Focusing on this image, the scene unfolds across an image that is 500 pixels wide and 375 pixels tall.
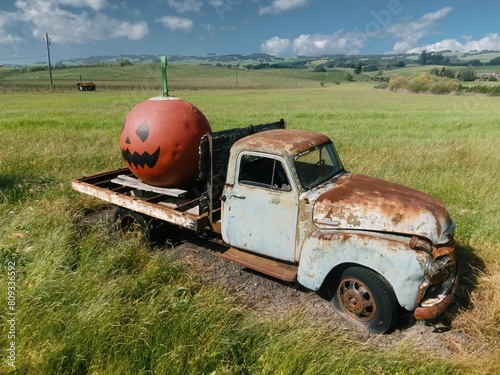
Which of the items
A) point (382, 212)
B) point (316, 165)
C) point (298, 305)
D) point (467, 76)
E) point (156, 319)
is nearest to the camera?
point (156, 319)

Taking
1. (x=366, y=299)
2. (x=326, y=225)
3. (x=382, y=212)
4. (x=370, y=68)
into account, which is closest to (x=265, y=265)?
(x=326, y=225)

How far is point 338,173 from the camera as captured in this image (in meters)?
4.68

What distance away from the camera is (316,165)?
14.7 ft

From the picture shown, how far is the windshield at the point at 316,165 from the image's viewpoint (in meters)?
4.16

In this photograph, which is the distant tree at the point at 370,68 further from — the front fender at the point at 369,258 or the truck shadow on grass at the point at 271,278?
the front fender at the point at 369,258

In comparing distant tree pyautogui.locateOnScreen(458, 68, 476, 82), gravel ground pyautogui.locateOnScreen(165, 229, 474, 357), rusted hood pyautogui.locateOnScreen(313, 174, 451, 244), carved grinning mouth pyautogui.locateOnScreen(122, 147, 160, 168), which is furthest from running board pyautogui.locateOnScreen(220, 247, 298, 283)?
distant tree pyautogui.locateOnScreen(458, 68, 476, 82)

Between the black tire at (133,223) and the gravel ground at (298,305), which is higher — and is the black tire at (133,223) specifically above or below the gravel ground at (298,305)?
above

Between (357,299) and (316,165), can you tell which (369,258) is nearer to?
(357,299)

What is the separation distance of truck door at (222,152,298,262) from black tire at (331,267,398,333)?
68 centimetres

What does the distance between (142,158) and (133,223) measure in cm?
113

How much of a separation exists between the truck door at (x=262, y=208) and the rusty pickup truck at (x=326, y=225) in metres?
0.01

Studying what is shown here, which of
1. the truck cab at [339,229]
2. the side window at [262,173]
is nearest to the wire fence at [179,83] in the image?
the side window at [262,173]

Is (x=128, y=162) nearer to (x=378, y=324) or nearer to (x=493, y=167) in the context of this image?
(x=378, y=324)

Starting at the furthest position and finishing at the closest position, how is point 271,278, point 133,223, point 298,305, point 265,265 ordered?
point 133,223 → point 271,278 → point 265,265 → point 298,305
